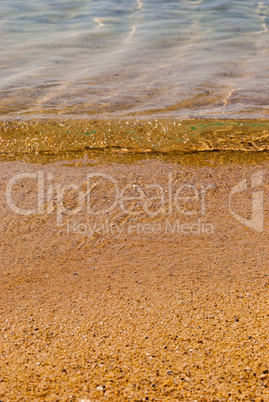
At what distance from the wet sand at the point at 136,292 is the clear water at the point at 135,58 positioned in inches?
58.5

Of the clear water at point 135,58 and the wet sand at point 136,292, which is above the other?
the clear water at point 135,58

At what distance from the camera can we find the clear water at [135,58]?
3.73m

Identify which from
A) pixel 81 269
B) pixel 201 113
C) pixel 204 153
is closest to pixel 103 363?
pixel 81 269

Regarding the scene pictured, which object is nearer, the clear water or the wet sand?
the wet sand

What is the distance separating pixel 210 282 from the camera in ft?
5.24

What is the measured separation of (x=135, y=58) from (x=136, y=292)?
3939 mm

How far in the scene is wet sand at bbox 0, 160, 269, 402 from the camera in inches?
46.3

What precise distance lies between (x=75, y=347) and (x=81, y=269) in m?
0.46

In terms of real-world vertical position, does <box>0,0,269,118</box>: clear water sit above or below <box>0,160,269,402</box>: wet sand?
above

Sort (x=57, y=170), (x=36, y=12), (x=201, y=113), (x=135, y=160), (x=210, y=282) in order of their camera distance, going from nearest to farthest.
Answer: (x=210, y=282) → (x=57, y=170) → (x=135, y=160) → (x=201, y=113) → (x=36, y=12)

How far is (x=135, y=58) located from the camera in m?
4.77

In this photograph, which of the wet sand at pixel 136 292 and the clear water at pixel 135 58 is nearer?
the wet sand at pixel 136 292

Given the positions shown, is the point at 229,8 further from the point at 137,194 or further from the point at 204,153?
the point at 137,194

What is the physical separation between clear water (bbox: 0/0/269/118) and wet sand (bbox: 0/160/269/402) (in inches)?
58.5
